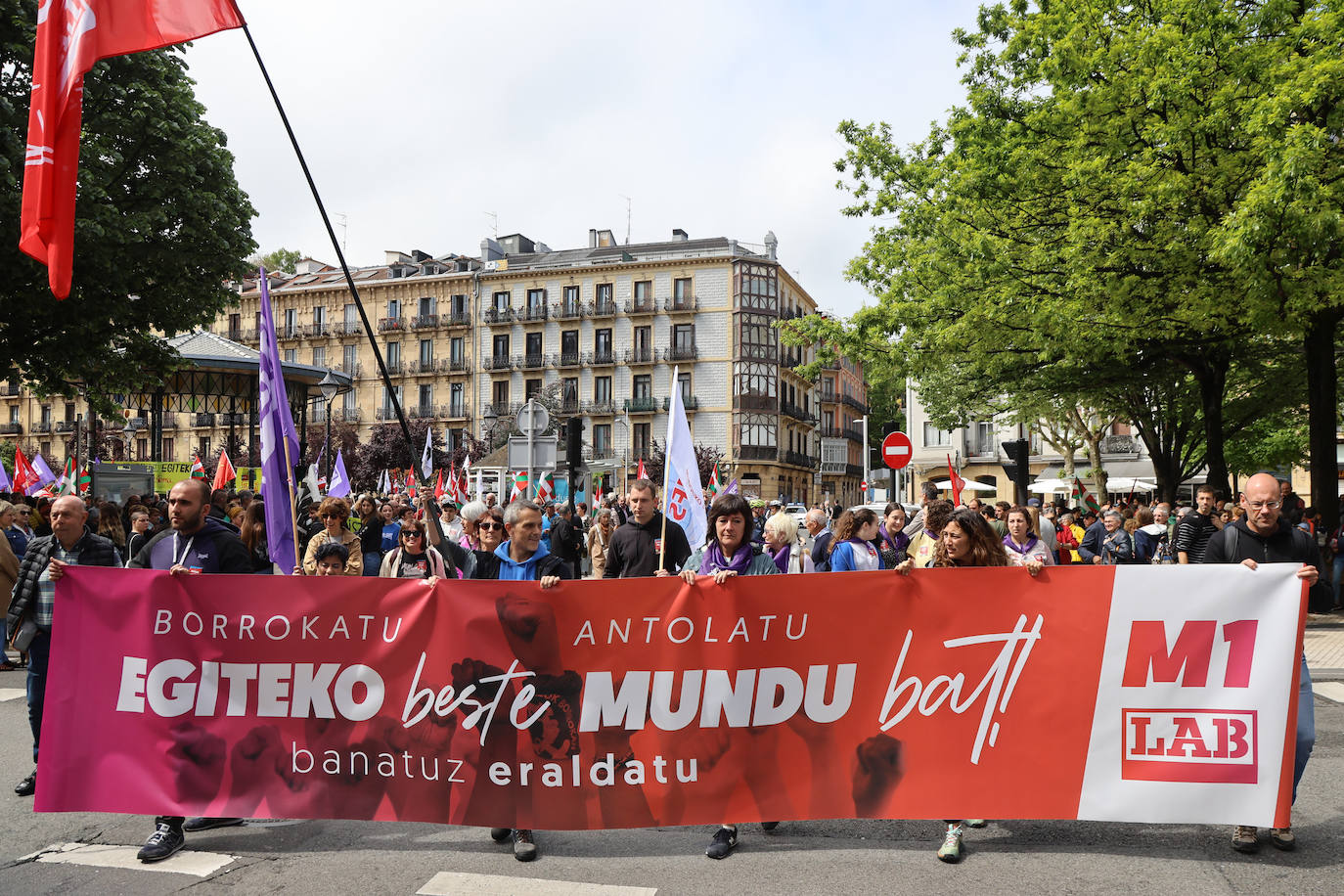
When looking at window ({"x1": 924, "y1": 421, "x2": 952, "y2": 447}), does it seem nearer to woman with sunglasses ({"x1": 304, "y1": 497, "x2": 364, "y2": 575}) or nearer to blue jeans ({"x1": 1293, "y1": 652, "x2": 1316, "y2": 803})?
woman with sunglasses ({"x1": 304, "y1": 497, "x2": 364, "y2": 575})

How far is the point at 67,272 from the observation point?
5.12 m

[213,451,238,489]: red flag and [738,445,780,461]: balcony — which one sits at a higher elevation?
[738,445,780,461]: balcony

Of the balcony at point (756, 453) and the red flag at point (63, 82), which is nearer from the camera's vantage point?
the red flag at point (63, 82)

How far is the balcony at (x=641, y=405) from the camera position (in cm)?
6381

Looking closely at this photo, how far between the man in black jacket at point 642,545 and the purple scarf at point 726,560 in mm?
1582

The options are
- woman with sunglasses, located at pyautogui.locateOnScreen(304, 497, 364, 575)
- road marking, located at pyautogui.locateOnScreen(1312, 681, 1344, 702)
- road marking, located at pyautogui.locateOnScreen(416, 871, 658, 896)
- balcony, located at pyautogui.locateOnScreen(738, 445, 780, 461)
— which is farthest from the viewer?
balcony, located at pyautogui.locateOnScreen(738, 445, 780, 461)

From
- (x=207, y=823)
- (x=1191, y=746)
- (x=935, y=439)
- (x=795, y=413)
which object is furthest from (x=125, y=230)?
(x=795, y=413)

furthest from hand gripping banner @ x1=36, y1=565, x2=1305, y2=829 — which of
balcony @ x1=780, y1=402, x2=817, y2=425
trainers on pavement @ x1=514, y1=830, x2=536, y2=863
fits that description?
balcony @ x1=780, y1=402, x2=817, y2=425

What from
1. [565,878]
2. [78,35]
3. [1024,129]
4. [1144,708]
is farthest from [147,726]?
[1024,129]

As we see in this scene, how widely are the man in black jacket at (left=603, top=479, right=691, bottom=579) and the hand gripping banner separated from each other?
88.1 inches

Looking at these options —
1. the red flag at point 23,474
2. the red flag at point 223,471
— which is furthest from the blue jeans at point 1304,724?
the red flag at point 23,474

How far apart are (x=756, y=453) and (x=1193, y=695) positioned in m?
59.3

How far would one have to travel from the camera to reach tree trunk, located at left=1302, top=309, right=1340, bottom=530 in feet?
48.9

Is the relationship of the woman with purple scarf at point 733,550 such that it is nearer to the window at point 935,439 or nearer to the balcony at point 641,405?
the window at point 935,439
